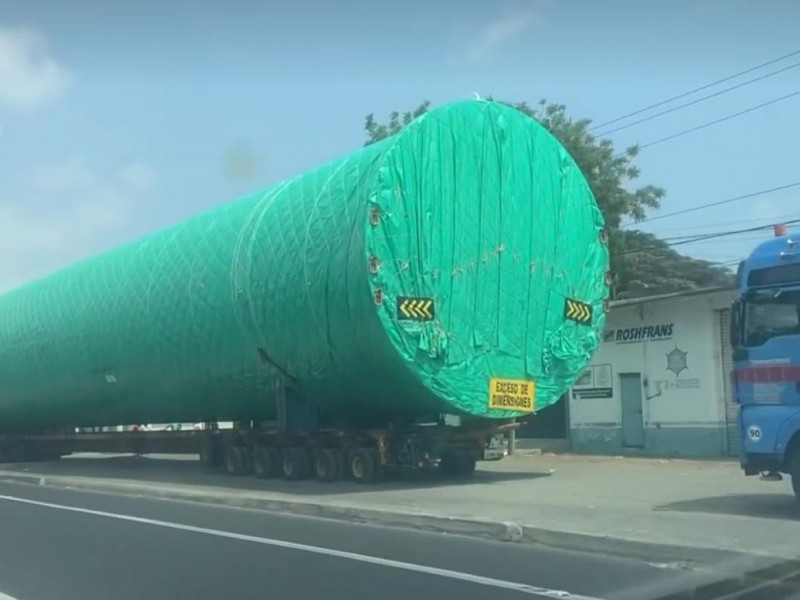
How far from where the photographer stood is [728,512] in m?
12.9

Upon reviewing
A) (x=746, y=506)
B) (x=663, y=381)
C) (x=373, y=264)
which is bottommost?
(x=746, y=506)

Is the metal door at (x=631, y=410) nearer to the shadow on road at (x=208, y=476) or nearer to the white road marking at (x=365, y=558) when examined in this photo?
the shadow on road at (x=208, y=476)

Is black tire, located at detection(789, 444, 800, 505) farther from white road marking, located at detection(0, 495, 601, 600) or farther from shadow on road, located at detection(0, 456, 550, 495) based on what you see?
shadow on road, located at detection(0, 456, 550, 495)

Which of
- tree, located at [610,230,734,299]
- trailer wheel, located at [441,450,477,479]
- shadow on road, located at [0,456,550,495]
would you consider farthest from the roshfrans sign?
trailer wheel, located at [441,450,477,479]

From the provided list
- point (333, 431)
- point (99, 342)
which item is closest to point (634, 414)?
point (333, 431)

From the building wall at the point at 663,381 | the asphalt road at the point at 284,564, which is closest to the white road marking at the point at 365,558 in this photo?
the asphalt road at the point at 284,564

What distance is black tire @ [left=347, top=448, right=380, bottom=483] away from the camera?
18141mm

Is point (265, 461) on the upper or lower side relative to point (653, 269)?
lower

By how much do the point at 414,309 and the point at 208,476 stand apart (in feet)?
25.2

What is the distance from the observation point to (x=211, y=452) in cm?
2267

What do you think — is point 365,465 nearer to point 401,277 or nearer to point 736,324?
point 401,277

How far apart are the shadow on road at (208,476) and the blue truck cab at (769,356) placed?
6168 mm

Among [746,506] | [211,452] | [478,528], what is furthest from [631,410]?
[478,528]

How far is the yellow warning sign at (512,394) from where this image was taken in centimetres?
1761
